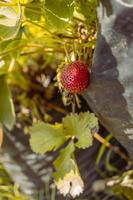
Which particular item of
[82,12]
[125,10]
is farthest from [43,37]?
[125,10]

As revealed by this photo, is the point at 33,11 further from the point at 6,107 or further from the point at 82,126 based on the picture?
the point at 6,107

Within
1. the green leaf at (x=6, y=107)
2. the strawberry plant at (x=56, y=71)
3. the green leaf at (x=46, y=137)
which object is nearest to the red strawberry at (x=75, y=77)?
the strawberry plant at (x=56, y=71)

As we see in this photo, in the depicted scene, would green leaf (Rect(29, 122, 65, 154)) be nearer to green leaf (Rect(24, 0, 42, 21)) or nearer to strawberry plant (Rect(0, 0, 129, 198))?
strawberry plant (Rect(0, 0, 129, 198))

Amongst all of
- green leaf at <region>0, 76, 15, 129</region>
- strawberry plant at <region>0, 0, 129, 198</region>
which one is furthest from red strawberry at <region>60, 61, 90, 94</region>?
green leaf at <region>0, 76, 15, 129</region>

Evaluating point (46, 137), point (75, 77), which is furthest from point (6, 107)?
point (75, 77)

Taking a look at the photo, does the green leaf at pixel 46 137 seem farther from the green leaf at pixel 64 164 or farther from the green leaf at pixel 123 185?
the green leaf at pixel 123 185

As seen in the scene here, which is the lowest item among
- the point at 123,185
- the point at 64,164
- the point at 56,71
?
the point at 123,185
